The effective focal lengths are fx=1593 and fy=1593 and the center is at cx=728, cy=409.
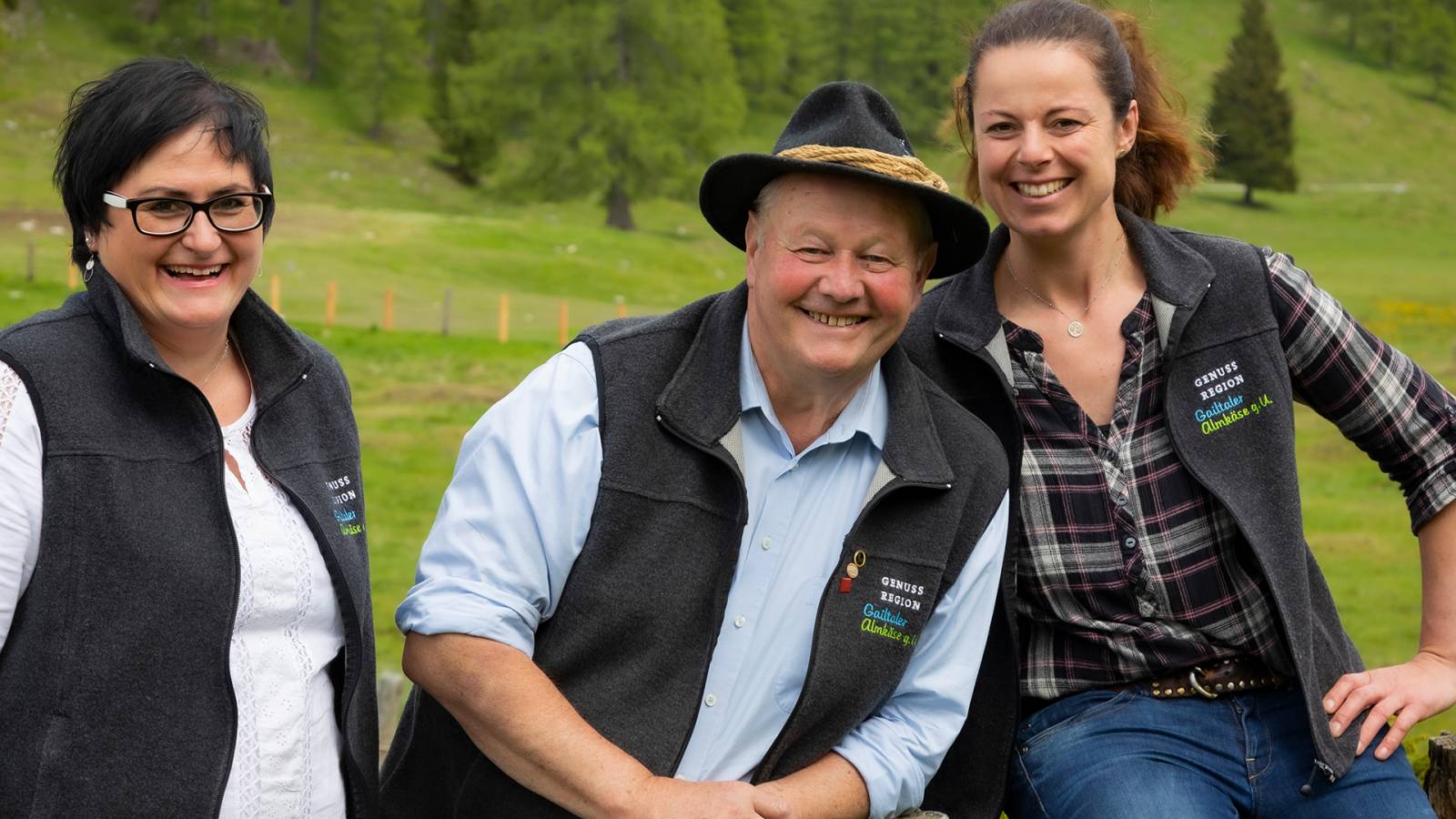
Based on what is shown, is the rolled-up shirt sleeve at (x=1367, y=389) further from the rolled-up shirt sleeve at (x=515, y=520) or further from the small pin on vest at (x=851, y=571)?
the rolled-up shirt sleeve at (x=515, y=520)

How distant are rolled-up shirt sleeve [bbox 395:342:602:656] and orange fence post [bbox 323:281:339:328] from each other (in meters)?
20.1

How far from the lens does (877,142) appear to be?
311 centimetres

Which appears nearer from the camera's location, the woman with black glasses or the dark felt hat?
the woman with black glasses

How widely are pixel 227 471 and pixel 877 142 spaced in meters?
1.39

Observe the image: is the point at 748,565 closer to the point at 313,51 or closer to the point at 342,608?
the point at 342,608

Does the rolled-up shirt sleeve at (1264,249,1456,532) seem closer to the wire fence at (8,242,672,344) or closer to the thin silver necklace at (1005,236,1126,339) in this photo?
the thin silver necklace at (1005,236,1126,339)

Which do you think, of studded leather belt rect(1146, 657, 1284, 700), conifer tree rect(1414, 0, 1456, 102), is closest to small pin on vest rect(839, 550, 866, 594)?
studded leather belt rect(1146, 657, 1284, 700)

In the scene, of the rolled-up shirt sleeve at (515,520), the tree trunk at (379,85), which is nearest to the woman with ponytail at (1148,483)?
the rolled-up shirt sleeve at (515,520)

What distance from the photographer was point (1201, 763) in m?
3.36

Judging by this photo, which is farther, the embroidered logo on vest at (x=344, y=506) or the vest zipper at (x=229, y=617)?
the embroidered logo on vest at (x=344, y=506)

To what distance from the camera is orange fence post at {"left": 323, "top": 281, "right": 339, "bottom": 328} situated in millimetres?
23111

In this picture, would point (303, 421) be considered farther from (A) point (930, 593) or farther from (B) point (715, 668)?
(A) point (930, 593)

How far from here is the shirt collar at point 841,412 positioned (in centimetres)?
322

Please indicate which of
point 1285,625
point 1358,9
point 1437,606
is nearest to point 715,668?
point 1285,625
